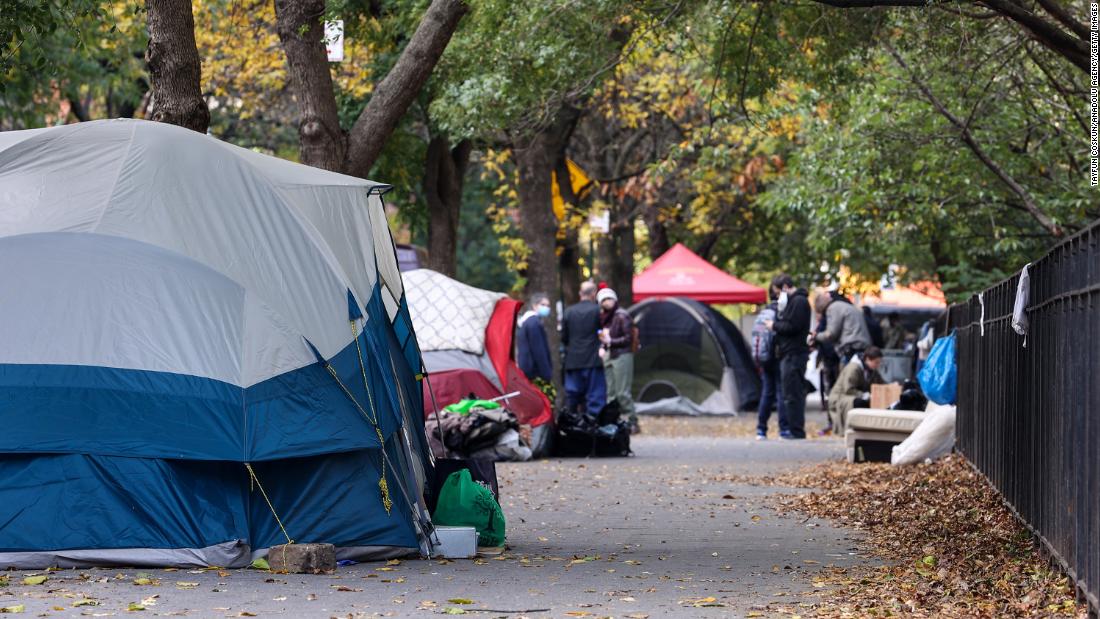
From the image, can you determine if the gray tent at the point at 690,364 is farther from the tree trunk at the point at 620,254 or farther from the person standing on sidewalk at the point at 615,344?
the person standing on sidewalk at the point at 615,344

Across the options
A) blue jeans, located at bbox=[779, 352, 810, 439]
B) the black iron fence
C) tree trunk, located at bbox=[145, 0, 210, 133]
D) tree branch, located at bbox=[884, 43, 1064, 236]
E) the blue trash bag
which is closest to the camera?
the black iron fence

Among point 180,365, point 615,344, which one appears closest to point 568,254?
point 615,344

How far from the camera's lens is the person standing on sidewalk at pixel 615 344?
20.8 m

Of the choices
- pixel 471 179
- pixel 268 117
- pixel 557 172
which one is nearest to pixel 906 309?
pixel 471 179

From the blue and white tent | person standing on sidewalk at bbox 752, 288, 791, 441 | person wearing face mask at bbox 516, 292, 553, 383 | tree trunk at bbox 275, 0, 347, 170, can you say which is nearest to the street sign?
tree trunk at bbox 275, 0, 347, 170

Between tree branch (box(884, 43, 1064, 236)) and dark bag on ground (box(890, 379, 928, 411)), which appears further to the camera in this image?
dark bag on ground (box(890, 379, 928, 411))

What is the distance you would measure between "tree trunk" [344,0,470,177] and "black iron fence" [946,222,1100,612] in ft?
14.0

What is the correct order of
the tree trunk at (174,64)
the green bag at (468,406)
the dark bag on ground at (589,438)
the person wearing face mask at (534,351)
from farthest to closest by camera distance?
the person wearing face mask at (534,351) → the dark bag on ground at (589,438) → the green bag at (468,406) → the tree trunk at (174,64)

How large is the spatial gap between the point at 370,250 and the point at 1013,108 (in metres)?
9.90

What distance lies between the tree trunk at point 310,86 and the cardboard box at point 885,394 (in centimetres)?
867

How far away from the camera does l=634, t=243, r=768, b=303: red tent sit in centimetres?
2984

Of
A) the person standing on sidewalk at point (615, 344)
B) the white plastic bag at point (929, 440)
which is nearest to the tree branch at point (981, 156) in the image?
the white plastic bag at point (929, 440)

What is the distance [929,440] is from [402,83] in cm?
692

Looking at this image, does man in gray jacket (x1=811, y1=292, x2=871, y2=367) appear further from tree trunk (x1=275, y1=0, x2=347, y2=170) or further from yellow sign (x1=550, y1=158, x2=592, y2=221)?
tree trunk (x1=275, y1=0, x2=347, y2=170)
